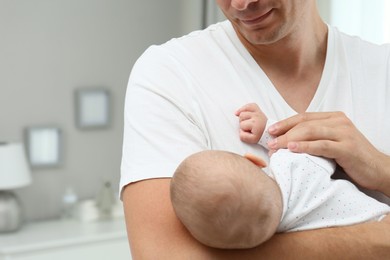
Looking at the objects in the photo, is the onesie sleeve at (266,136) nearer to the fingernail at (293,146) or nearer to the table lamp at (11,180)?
the fingernail at (293,146)

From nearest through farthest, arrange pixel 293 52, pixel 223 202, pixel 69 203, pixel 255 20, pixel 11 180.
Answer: pixel 223 202 < pixel 255 20 < pixel 293 52 < pixel 11 180 < pixel 69 203

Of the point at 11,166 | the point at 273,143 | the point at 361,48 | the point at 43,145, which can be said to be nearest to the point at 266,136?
the point at 273,143

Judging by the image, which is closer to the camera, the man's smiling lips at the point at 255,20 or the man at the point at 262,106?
the man at the point at 262,106

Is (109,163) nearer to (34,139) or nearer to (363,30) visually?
(34,139)

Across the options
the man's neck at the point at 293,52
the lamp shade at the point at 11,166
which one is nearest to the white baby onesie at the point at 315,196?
the man's neck at the point at 293,52

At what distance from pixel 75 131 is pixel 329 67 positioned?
255 cm

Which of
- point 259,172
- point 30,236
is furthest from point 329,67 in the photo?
point 30,236

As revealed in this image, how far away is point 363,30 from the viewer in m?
3.13

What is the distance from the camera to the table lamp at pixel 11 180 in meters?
3.49

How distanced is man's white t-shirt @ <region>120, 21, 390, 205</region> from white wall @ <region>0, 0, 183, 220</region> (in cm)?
237

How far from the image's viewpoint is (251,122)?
1271 millimetres

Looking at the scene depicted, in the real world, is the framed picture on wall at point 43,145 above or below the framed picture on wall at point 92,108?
below

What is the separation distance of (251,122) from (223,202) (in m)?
0.23

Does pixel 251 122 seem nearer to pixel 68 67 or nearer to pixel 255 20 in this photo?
pixel 255 20
